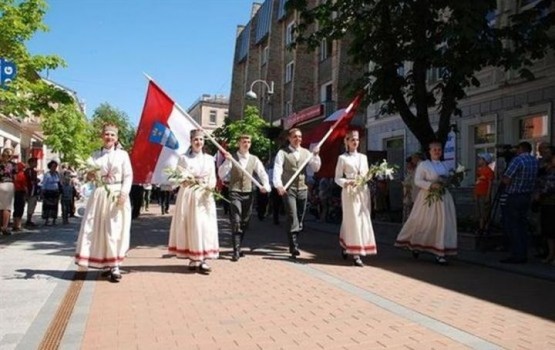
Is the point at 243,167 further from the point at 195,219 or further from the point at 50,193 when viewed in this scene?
the point at 50,193

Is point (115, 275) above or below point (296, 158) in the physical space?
below

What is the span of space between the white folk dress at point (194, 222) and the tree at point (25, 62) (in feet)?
28.1

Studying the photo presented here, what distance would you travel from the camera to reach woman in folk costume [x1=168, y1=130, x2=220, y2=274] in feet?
27.4

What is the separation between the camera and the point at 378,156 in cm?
2155

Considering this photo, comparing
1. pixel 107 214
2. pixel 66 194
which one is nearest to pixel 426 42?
pixel 107 214

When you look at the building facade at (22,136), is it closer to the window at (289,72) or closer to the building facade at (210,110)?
the window at (289,72)

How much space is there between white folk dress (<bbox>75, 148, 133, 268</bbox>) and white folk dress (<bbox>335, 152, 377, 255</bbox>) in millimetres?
3429

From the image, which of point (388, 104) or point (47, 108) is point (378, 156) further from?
point (47, 108)

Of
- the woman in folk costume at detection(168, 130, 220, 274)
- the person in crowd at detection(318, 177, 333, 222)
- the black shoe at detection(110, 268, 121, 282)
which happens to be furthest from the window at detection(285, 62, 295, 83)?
the black shoe at detection(110, 268, 121, 282)

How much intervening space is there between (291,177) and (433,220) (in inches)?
95.7

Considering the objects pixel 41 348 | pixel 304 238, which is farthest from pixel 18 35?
pixel 41 348

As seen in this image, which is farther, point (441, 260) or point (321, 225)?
point (321, 225)

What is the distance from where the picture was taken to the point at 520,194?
32.0 feet

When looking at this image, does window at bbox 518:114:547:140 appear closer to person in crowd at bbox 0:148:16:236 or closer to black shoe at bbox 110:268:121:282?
black shoe at bbox 110:268:121:282
